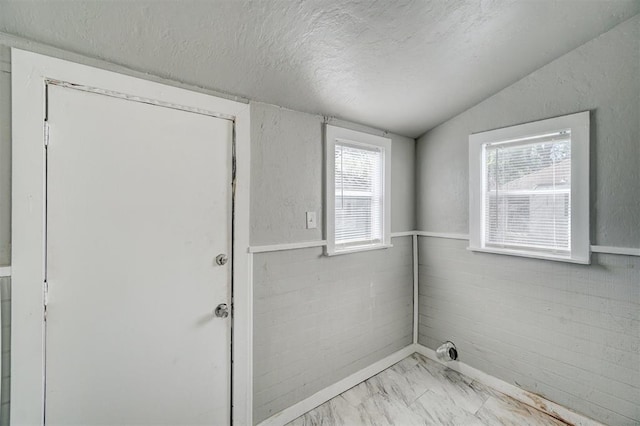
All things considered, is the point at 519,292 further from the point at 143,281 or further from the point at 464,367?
the point at 143,281

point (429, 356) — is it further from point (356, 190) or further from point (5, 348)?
point (5, 348)

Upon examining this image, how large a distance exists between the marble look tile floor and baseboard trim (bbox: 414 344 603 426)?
4cm

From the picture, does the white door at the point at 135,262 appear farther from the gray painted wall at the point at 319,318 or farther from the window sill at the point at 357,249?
the window sill at the point at 357,249

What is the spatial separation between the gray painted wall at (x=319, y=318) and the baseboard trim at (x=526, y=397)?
1.84 feet

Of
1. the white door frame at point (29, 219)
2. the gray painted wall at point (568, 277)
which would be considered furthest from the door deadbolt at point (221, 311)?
the gray painted wall at point (568, 277)

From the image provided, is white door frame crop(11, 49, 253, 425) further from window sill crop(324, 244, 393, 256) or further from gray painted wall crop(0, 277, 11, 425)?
window sill crop(324, 244, 393, 256)

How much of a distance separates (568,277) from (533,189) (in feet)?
2.20

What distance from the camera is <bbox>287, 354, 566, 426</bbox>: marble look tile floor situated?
1.92 meters

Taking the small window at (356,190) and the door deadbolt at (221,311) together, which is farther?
the small window at (356,190)

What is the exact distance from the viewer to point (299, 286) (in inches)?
77.9

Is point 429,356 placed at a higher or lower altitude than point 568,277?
lower

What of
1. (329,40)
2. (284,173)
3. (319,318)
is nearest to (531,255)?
(319,318)

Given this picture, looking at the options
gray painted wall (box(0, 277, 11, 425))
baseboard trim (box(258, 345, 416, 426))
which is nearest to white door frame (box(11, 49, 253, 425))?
gray painted wall (box(0, 277, 11, 425))

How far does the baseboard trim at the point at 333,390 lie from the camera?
6.12ft
